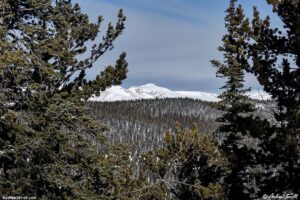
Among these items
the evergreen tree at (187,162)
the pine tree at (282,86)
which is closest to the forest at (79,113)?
the pine tree at (282,86)

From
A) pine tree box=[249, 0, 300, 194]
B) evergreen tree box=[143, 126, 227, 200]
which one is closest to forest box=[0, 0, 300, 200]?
pine tree box=[249, 0, 300, 194]

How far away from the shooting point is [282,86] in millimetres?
11117

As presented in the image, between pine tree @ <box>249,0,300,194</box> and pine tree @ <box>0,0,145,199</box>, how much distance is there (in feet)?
12.8

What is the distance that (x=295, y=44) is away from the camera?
36.0 feet

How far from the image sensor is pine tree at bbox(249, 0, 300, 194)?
10352 mm

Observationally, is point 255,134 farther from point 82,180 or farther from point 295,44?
point 82,180

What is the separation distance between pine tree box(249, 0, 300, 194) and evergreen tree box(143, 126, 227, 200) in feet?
40.6

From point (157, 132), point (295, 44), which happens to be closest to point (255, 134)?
point (295, 44)

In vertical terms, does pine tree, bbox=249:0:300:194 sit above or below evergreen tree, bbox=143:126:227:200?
above

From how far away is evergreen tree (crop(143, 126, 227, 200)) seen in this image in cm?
2409

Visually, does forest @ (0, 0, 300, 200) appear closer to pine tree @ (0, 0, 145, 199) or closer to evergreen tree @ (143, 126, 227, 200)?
pine tree @ (0, 0, 145, 199)

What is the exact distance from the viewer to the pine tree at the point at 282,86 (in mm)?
10352

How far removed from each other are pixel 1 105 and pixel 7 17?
228cm

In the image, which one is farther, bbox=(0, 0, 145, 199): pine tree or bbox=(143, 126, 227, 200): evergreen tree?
bbox=(143, 126, 227, 200): evergreen tree
